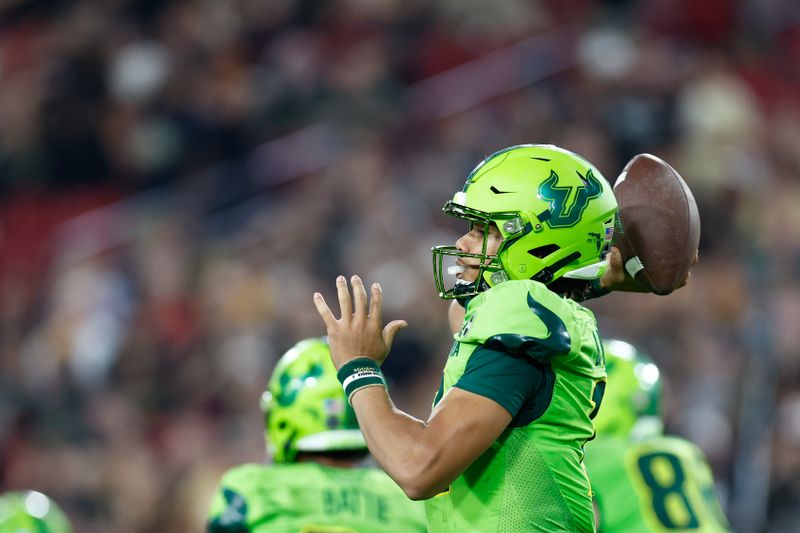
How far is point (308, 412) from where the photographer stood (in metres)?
4.29

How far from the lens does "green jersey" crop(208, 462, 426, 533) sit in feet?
13.2

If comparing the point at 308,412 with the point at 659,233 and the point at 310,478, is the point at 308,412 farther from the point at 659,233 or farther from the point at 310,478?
the point at 659,233

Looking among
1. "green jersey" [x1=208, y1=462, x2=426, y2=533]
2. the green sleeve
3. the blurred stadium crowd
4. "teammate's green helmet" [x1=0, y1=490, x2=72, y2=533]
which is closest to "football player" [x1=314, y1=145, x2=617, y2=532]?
the green sleeve

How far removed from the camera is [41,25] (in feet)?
38.2

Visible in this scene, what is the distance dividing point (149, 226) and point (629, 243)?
22.9 ft

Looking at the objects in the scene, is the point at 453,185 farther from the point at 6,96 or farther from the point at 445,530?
the point at 445,530

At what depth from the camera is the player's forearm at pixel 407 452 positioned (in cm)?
269

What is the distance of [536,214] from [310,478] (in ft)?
4.84

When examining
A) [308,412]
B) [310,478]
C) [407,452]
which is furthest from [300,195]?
[407,452]

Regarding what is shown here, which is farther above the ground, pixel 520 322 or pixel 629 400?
pixel 629 400

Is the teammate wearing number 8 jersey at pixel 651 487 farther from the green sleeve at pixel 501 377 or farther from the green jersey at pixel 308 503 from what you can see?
the green sleeve at pixel 501 377

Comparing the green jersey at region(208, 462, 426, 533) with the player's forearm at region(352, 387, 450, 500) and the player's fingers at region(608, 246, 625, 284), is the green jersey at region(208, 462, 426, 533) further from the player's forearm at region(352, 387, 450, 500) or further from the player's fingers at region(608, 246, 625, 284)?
the player's forearm at region(352, 387, 450, 500)

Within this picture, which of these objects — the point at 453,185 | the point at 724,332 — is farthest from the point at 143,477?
the point at 724,332

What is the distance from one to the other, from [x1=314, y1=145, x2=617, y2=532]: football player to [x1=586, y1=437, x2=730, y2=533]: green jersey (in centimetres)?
145
